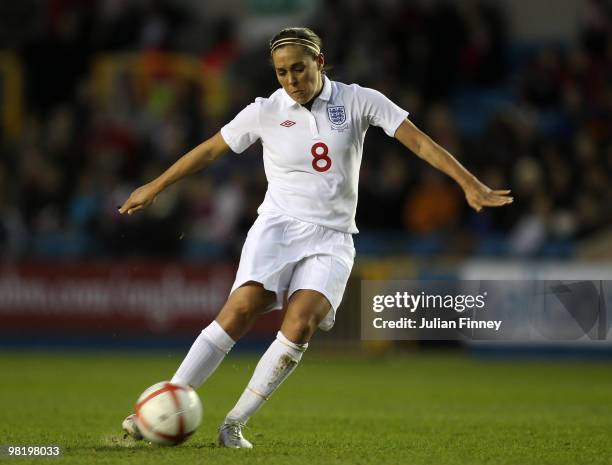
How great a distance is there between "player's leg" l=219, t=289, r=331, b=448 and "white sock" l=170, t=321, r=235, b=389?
22cm

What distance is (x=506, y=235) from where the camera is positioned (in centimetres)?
1448

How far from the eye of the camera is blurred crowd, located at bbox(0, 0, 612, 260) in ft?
48.0

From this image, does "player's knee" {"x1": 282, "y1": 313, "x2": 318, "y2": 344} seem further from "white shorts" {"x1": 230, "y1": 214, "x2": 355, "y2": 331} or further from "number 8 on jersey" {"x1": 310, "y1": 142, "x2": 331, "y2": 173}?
"number 8 on jersey" {"x1": 310, "y1": 142, "x2": 331, "y2": 173}

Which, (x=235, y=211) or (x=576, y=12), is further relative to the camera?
(x=576, y=12)

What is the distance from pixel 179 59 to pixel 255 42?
5.57 ft

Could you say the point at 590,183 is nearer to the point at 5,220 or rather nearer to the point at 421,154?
the point at 5,220

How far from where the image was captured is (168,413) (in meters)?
6.02

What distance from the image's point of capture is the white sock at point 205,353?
6230mm

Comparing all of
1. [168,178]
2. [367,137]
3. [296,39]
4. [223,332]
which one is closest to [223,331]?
[223,332]

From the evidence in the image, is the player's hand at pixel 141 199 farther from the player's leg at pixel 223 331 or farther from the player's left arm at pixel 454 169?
the player's left arm at pixel 454 169

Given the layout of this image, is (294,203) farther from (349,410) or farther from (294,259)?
(349,410)

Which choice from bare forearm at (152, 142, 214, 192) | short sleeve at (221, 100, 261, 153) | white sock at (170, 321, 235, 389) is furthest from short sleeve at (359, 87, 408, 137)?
white sock at (170, 321, 235, 389)

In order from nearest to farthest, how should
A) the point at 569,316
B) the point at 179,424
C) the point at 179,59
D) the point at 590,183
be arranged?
the point at 179,424 < the point at 569,316 < the point at 590,183 < the point at 179,59

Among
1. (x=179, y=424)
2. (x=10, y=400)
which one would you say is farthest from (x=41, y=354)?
(x=179, y=424)
